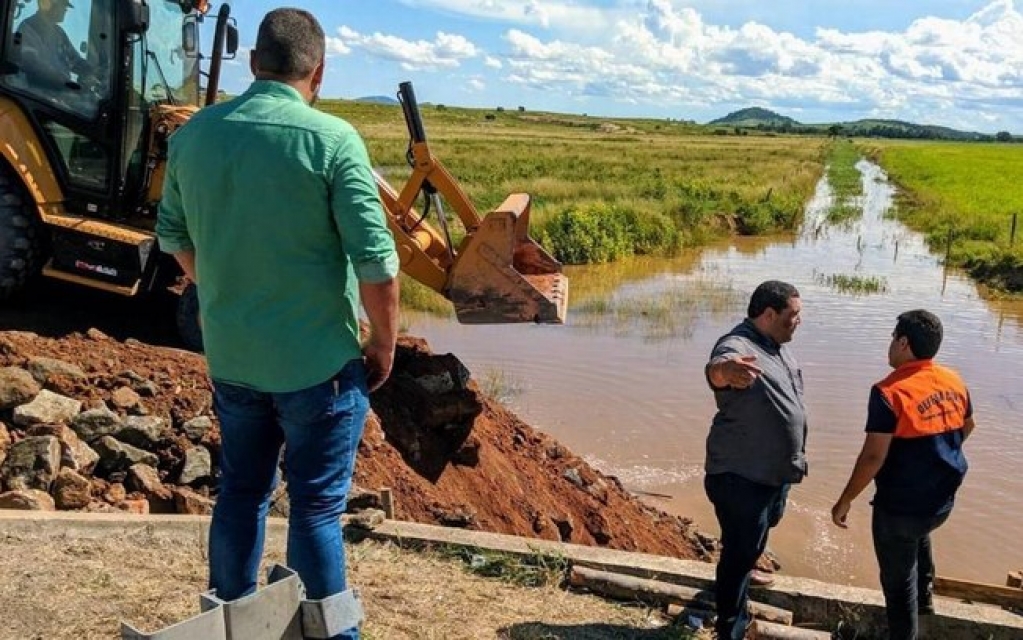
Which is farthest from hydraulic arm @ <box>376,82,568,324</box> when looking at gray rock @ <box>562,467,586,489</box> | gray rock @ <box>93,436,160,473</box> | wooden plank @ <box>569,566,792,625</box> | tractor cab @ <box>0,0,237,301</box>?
wooden plank @ <box>569,566,792,625</box>

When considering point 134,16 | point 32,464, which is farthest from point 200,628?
point 134,16

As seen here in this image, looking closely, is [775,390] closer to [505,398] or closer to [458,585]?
[458,585]

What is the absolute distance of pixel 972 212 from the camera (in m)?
29.5

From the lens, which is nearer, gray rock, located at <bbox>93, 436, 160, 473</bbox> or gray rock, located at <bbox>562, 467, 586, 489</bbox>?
gray rock, located at <bbox>93, 436, 160, 473</bbox>

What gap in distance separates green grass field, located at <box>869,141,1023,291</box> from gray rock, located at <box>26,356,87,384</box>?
17.9 m

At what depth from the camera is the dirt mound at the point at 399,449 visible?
542cm

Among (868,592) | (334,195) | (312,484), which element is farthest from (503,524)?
(334,195)

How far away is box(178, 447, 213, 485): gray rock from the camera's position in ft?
18.0

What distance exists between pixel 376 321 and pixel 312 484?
1.68 ft

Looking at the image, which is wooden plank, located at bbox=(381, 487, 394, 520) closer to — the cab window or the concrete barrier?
the concrete barrier

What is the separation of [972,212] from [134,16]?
91.3 ft

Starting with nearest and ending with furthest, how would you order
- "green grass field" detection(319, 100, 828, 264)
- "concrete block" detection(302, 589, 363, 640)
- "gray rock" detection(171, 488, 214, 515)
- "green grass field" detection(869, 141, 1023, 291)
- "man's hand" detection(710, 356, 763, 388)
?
"concrete block" detection(302, 589, 363, 640)
"man's hand" detection(710, 356, 763, 388)
"gray rock" detection(171, 488, 214, 515)
"green grass field" detection(869, 141, 1023, 291)
"green grass field" detection(319, 100, 828, 264)

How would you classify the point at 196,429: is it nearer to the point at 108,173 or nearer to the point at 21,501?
the point at 21,501

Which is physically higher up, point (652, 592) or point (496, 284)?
point (496, 284)
